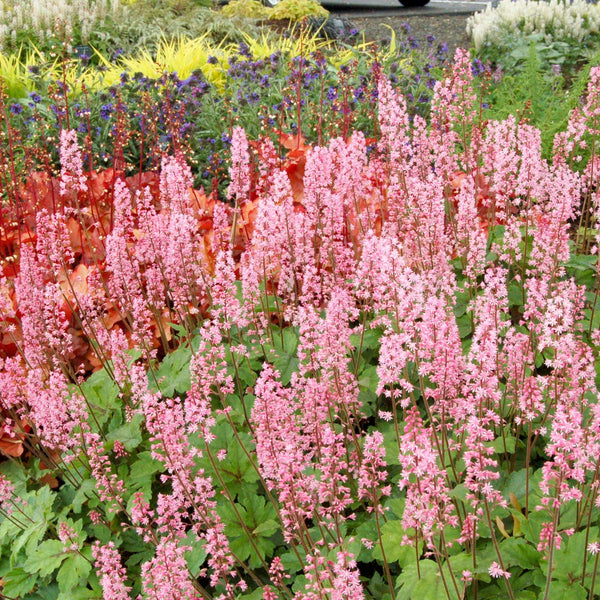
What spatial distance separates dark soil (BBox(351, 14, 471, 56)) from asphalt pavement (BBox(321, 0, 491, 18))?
2.25 ft

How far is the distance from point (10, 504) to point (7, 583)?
0.46 metres

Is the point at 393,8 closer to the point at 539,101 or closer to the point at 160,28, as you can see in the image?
the point at 160,28

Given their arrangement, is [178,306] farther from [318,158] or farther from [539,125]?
[539,125]

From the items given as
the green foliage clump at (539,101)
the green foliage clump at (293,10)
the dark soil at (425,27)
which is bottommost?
the green foliage clump at (539,101)

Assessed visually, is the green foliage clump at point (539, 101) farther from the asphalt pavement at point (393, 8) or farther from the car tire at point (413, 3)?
the car tire at point (413, 3)

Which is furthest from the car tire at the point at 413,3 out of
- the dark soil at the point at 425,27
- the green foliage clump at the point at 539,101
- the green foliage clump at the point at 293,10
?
the green foliage clump at the point at 539,101

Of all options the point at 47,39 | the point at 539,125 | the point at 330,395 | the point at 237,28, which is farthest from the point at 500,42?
the point at 330,395

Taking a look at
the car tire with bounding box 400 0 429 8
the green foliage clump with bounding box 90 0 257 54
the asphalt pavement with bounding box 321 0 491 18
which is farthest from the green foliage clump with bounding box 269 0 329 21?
the car tire with bounding box 400 0 429 8

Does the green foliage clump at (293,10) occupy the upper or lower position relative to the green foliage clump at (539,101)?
upper

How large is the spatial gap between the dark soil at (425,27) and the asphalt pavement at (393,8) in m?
0.69

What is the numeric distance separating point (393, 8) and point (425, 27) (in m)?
3.75

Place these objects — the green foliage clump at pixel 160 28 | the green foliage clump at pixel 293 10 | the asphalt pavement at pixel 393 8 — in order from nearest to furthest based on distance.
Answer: the green foliage clump at pixel 160 28 → the green foliage clump at pixel 293 10 → the asphalt pavement at pixel 393 8

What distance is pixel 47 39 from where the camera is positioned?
1323 cm

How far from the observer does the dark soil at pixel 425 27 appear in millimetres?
14430
